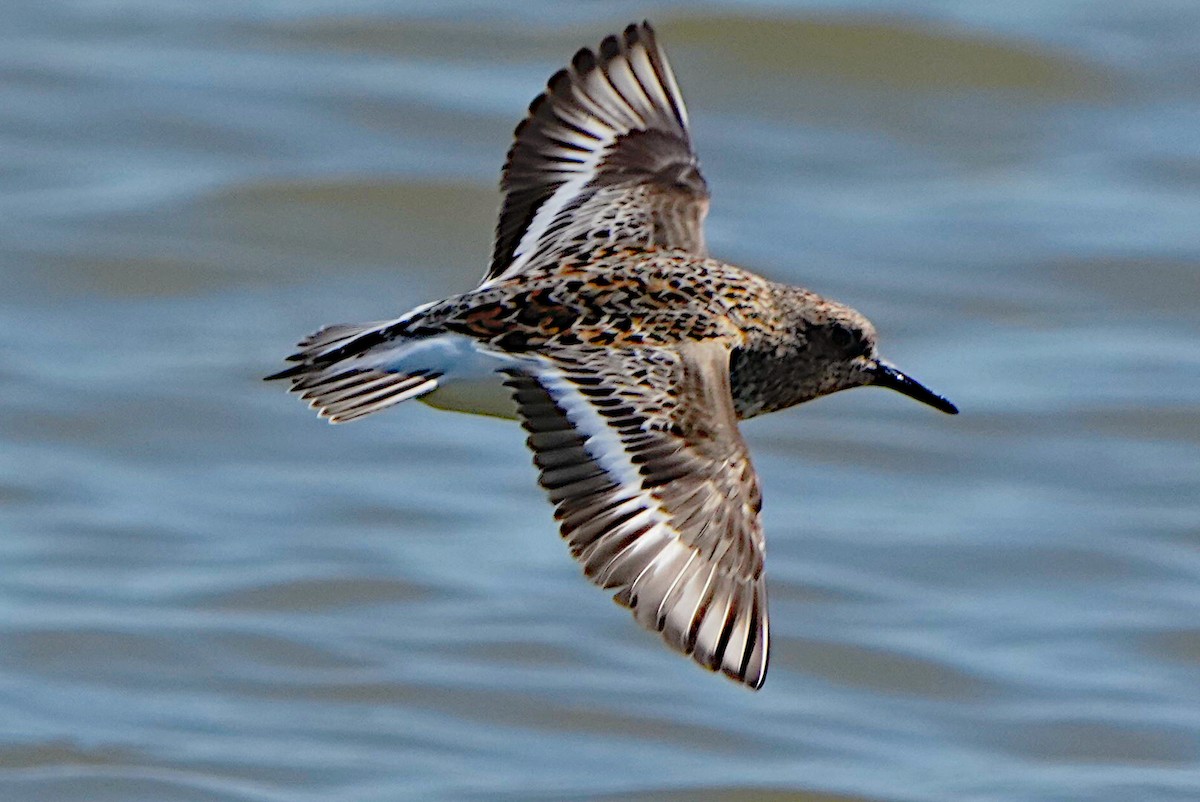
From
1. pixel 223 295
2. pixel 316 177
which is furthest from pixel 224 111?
pixel 223 295

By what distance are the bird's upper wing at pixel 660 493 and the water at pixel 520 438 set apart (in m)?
2.20

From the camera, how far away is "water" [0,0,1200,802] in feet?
23.7

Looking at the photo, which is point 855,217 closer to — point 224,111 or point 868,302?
point 868,302

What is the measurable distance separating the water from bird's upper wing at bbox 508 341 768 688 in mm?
2196

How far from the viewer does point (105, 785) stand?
6844 millimetres

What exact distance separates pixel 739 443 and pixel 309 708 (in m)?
2.85

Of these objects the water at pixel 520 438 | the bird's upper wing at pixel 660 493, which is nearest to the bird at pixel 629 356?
the bird's upper wing at pixel 660 493

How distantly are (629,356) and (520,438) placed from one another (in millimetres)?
3684

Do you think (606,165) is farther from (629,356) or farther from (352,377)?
(352,377)

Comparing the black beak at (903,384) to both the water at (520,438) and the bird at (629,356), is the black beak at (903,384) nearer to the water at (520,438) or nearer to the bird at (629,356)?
the bird at (629,356)

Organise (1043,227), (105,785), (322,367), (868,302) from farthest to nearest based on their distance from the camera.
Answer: (1043,227) → (868,302) → (105,785) → (322,367)

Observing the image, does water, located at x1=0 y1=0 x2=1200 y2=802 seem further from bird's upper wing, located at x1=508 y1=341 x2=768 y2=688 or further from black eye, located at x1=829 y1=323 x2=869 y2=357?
bird's upper wing, located at x1=508 y1=341 x2=768 y2=688

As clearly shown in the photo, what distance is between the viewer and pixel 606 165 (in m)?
6.23

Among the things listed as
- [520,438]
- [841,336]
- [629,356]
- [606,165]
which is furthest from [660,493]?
[520,438]
